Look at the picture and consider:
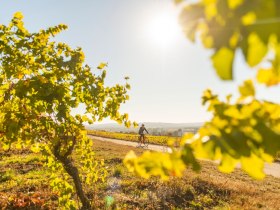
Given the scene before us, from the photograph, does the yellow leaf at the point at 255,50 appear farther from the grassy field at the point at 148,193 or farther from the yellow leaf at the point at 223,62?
the grassy field at the point at 148,193

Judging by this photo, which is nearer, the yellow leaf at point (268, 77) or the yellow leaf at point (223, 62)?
the yellow leaf at point (223, 62)

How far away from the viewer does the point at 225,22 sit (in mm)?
867

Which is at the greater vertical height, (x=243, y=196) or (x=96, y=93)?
(x=96, y=93)

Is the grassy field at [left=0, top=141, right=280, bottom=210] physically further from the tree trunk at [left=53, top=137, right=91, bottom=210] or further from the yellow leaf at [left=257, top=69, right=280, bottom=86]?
the yellow leaf at [left=257, top=69, right=280, bottom=86]

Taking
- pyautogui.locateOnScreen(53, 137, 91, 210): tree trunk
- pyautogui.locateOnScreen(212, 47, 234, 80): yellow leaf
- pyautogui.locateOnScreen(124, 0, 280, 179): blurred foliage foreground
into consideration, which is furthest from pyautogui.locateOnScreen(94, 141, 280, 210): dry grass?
pyautogui.locateOnScreen(212, 47, 234, 80): yellow leaf

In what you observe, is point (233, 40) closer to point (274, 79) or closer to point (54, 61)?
point (274, 79)

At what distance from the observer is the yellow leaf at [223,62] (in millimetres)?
818

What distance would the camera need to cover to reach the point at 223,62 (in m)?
0.85

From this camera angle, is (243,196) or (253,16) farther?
(243,196)

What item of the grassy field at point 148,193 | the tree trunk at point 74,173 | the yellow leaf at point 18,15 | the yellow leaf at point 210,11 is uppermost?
the yellow leaf at point 18,15

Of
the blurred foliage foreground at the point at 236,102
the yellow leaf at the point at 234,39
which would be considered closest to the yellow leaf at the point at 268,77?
the blurred foliage foreground at the point at 236,102

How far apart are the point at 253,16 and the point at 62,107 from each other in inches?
190

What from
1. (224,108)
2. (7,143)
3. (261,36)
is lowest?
(7,143)

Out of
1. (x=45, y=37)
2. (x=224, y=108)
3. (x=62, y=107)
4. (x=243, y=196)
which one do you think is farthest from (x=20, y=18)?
(x=243, y=196)
